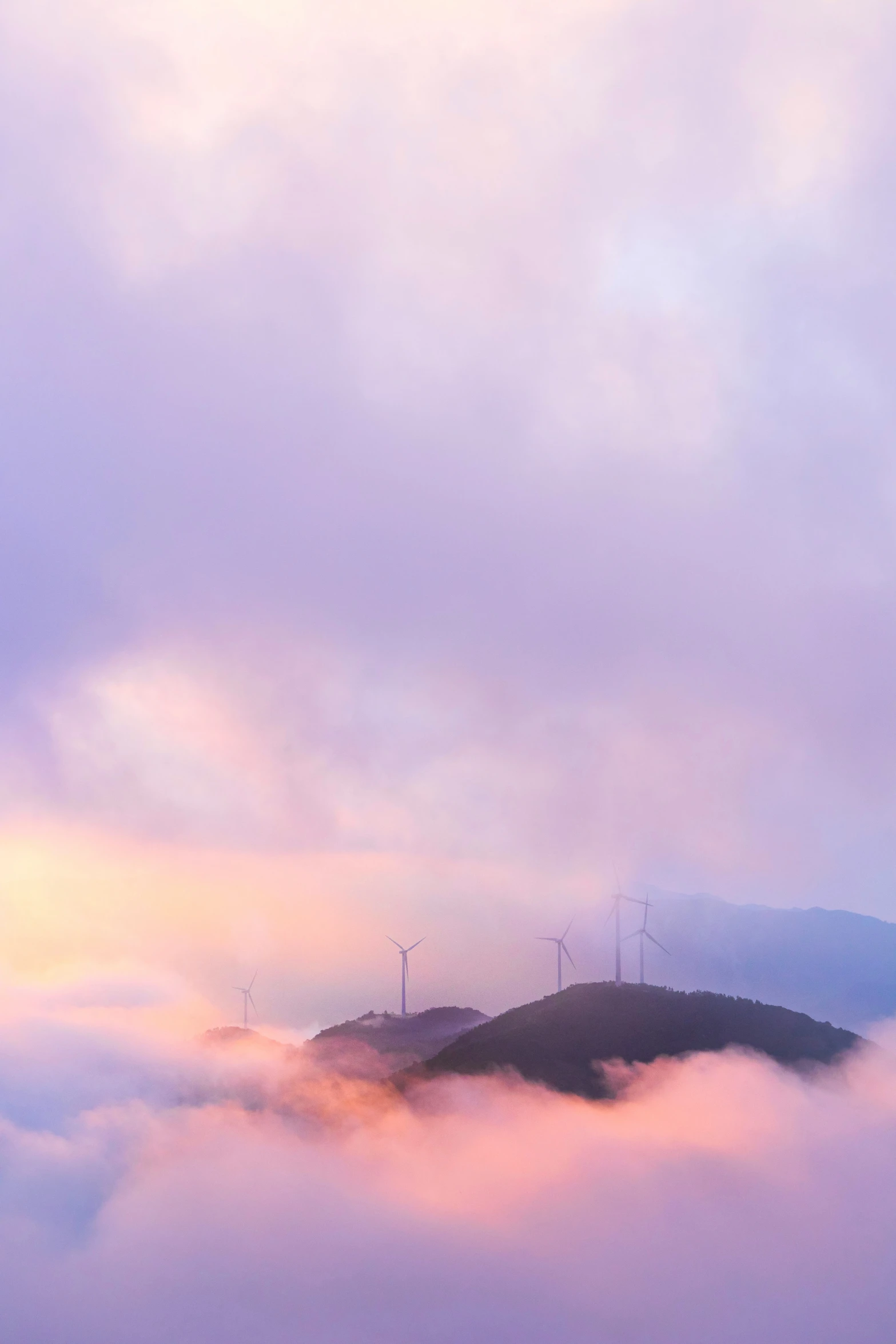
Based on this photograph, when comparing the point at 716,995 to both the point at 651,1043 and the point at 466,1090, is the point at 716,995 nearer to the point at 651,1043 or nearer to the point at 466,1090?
the point at 651,1043

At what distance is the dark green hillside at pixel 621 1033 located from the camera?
173625 mm

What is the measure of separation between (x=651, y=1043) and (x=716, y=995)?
22.5m

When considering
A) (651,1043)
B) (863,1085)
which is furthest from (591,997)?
(863,1085)

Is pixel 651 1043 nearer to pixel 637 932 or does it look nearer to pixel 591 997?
pixel 591 997

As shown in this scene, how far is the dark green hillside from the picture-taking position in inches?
6836

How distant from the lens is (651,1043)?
173500mm

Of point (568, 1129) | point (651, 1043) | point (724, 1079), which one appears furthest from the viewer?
point (568, 1129)

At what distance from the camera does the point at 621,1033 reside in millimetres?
173125

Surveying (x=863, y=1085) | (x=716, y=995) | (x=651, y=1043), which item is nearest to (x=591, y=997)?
(x=651, y=1043)

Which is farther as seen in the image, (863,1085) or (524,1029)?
(863,1085)

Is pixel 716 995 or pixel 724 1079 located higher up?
pixel 716 995

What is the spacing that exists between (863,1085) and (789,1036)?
27.4 metres

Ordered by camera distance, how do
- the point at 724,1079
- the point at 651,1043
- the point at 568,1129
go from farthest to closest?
the point at 568,1129, the point at 724,1079, the point at 651,1043

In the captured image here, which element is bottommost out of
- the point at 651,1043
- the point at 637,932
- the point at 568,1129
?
the point at 568,1129
